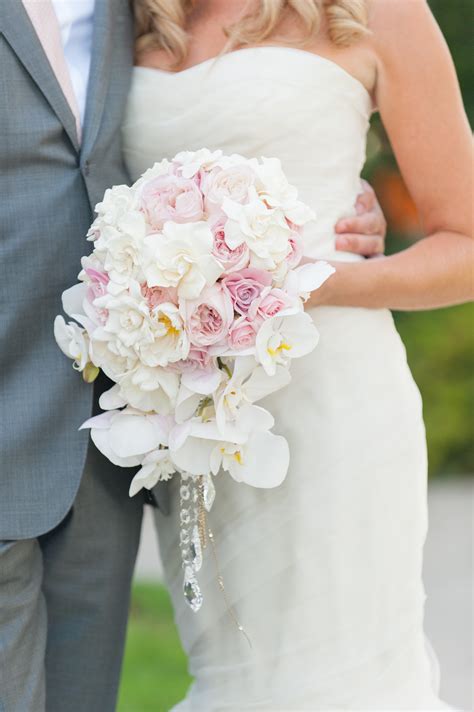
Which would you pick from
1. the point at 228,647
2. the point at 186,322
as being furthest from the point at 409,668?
the point at 186,322

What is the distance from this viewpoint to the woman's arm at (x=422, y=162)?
9.10 feet

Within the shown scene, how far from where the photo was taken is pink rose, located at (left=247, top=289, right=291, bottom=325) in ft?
7.36

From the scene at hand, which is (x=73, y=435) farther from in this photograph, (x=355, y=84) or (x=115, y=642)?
(x=355, y=84)

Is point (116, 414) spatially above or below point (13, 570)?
above

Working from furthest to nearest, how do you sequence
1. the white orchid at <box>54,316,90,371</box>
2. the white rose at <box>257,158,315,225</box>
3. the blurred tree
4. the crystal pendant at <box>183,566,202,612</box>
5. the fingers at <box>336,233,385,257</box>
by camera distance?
the blurred tree < the fingers at <box>336,233,385,257</box> < the crystal pendant at <box>183,566,202,612</box> < the white orchid at <box>54,316,90,371</box> < the white rose at <box>257,158,315,225</box>

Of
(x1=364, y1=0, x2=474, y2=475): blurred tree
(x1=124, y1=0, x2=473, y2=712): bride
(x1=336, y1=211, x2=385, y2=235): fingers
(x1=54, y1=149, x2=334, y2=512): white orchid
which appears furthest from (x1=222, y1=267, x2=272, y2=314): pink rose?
(x1=364, y1=0, x2=474, y2=475): blurred tree

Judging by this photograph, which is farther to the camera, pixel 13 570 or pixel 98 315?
pixel 13 570

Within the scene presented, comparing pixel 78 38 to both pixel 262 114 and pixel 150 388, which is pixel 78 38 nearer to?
pixel 262 114

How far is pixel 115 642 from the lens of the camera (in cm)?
291

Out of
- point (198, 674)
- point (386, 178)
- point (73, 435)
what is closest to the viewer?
point (73, 435)

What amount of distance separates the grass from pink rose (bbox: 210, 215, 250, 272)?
2851mm

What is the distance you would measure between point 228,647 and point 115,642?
292mm

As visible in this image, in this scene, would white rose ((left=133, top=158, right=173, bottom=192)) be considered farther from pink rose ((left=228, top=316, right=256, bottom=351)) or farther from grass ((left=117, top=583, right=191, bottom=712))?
grass ((left=117, top=583, right=191, bottom=712))

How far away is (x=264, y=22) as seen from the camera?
2.78m
